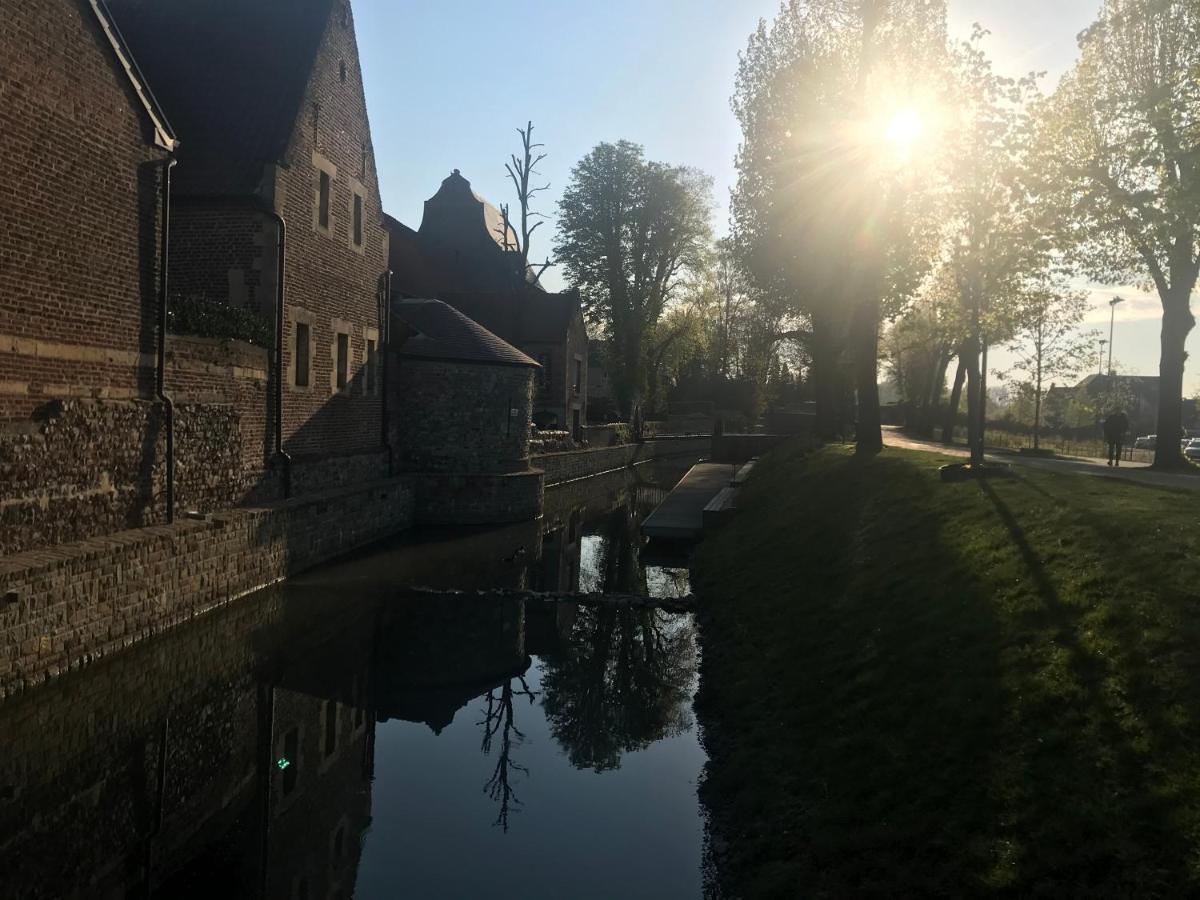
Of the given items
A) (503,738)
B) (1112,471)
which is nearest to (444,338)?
(503,738)

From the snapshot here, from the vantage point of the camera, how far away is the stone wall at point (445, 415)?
2420cm

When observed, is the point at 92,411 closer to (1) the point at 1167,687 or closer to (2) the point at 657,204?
(1) the point at 1167,687

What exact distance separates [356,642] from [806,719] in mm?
7334

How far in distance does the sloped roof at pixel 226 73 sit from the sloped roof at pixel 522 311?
28.5 meters

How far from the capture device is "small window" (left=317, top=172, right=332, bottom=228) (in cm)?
1994

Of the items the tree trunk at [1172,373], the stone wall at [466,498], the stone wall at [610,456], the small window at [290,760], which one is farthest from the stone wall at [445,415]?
the tree trunk at [1172,373]

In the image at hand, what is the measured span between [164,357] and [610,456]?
3376cm

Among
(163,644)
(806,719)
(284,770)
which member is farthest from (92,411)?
(806,719)

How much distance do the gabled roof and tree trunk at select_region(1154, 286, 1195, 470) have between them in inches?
834

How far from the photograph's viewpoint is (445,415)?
958 inches

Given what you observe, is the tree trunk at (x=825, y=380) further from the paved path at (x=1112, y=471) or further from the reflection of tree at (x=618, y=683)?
the reflection of tree at (x=618, y=683)

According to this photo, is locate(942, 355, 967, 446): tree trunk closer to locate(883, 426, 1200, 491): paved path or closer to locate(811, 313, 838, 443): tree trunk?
locate(811, 313, 838, 443): tree trunk

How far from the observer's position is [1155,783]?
16.6ft

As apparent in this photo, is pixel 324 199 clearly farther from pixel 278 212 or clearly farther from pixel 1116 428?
pixel 1116 428
